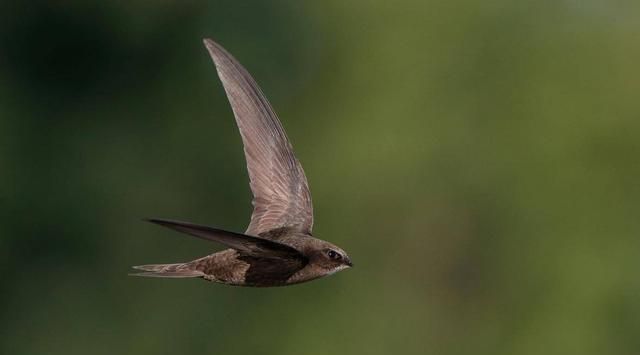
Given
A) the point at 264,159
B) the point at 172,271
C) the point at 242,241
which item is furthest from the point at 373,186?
the point at 242,241

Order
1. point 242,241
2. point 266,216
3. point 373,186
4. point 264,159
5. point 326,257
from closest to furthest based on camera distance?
point 242,241 → point 326,257 → point 266,216 → point 264,159 → point 373,186

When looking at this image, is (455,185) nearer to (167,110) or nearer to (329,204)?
(329,204)

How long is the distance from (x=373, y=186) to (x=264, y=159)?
16.9 m

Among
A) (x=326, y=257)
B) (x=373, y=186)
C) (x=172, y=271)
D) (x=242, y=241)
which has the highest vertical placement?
(x=242, y=241)

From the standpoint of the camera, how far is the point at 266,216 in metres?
8.21

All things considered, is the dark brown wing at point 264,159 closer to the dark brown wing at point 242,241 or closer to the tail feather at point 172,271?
the tail feather at point 172,271

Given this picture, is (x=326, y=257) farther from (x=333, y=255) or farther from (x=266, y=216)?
(x=266, y=216)

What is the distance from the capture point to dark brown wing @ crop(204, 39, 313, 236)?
26.7 feet

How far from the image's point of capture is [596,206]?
2425cm

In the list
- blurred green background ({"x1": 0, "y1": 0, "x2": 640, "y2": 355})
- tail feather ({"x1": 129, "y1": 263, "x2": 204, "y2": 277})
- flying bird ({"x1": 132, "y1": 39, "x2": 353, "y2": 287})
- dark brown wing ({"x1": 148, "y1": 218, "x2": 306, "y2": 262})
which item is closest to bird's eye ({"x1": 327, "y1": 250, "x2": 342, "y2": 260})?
flying bird ({"x1": 132, "y1": 39, "x2": 353, "y2": 287})

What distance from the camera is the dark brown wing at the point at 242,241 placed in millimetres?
5781

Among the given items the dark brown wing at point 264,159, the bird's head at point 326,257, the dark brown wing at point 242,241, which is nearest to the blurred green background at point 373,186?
the dark brown wing at point 264,159

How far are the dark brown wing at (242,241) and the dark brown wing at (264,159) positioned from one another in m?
0.85

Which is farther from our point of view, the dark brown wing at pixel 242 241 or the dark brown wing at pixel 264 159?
the dark brown wing at pixel 264 159
